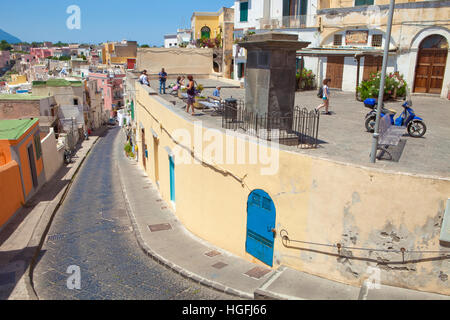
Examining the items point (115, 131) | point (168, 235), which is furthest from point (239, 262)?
point (115, 131)

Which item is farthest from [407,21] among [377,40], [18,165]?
[18,165]

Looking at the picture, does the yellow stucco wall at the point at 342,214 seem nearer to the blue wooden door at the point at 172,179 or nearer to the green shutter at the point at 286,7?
the blue wooden door at the point at 172,179

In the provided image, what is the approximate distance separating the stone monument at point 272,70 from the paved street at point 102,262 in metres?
4.31

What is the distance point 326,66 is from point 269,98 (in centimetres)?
1344

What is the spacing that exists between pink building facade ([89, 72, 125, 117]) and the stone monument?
57303 millimetres

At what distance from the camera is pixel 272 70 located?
312 inches

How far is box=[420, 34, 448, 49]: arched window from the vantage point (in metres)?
16.1

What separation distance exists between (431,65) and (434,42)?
3.34ft

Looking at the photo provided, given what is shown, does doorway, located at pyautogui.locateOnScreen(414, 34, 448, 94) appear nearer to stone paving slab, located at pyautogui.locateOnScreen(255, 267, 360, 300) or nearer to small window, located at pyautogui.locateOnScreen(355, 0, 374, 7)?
small window, located at pyautogui.locateOnScreen(355, 0, 374, 7)

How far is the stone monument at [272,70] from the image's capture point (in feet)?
25.6

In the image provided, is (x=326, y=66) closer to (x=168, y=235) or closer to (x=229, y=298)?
(x=168, y=235)

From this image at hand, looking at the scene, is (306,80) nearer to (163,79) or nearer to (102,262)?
(163,79)

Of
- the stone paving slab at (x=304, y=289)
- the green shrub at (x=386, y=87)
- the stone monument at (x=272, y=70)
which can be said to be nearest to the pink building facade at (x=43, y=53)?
the green shrub at (x=386, y=87)
